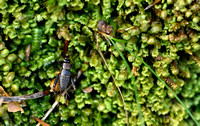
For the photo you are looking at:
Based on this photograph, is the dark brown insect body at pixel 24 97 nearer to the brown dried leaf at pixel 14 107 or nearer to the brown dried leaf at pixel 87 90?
the brown dried leaf at pixel 14 107

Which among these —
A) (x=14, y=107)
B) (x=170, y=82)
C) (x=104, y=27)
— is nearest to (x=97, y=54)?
(x=104, y=27)

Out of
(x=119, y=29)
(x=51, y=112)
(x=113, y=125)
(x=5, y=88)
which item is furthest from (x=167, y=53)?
(x=5, y=88)

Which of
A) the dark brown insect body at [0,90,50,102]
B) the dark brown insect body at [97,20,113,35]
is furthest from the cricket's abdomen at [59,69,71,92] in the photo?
the dark brown insect body at [97,20,113,35]

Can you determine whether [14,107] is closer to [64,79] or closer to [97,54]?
[64,79]

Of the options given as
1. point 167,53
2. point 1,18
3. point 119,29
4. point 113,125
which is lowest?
point 113,125

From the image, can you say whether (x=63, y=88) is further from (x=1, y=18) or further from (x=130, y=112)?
(x=1, y=18)

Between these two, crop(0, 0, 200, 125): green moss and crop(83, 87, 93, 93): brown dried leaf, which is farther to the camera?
crop(83, 87, 93, 93): brown dried leaf

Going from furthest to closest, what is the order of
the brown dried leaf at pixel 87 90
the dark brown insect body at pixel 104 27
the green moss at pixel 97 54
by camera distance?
the brown dried leaf at pixel 87 90 < the dark brown insect body at pixel 104 27 < the green moss at pixel 97 54

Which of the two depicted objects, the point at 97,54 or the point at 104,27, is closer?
the point at 104,27

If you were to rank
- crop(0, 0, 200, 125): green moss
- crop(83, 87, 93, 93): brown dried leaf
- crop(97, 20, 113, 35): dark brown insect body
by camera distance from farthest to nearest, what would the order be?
crop(83, 87, 93, 93): brown dried leaf → crop(97, 20, 113, 35): dark brown insect body → crop(0, 0, 200, 125): green moss

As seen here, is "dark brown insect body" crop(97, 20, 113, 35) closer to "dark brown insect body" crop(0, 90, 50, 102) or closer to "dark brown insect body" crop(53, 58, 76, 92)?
"dark brown insect body" crop(53, 58, 76, 92)

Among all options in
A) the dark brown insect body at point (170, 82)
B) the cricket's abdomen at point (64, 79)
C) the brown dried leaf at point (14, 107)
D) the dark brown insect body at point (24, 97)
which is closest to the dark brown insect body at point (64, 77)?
the cricket's abdomen at point (64, 79)
